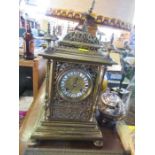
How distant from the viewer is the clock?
0.63m

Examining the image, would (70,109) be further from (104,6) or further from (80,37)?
(104,6)

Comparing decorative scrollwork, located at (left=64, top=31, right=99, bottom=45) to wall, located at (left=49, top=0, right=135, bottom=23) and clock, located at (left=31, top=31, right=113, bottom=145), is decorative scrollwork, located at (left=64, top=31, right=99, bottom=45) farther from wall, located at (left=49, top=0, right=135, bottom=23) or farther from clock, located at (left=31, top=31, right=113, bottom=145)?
wall, located at (left=49, top=0, right=135, bottom=23)

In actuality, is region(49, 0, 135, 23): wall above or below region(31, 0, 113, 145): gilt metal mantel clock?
above

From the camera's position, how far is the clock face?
0.65 meters

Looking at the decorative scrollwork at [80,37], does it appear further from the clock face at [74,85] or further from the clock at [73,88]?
the clock face at [74,85]

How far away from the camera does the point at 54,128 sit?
27.2 inches

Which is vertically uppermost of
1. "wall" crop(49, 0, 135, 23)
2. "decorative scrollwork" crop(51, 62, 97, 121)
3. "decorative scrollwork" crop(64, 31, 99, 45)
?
"wall" crop(49, 0, 135, 23)

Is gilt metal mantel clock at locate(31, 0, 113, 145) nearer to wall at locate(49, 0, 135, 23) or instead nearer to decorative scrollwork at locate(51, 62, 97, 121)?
decorative scrollwork at locate(51, 62, 97, 121)

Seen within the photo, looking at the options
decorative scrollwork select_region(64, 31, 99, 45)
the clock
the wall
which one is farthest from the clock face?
the wall

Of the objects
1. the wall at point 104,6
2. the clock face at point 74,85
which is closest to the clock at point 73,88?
the clock face at point 74,85

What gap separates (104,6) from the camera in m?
0.69

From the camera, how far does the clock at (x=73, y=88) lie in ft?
2.07
